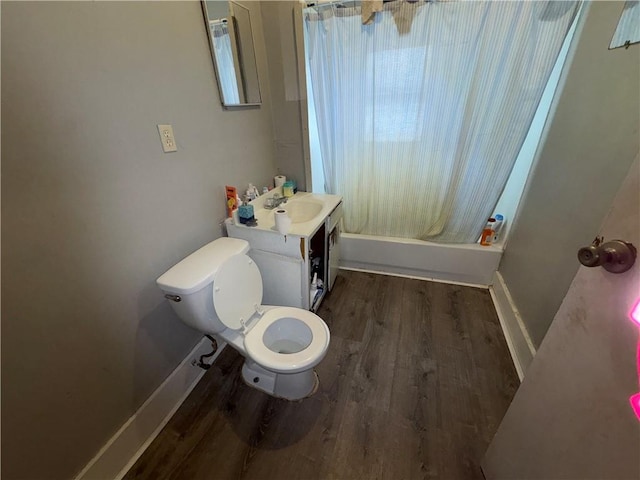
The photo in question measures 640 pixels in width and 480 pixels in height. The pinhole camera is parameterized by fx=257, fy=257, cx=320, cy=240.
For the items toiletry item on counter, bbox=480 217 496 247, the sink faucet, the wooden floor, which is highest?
the sink faucet

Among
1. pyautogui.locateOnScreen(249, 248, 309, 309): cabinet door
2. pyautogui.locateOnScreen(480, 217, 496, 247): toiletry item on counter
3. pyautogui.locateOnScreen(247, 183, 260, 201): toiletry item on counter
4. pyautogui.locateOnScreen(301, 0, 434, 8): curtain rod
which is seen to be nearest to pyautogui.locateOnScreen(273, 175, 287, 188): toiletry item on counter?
pyautogui.locateOnScreen(247, 183, 260, 201): toiletry item on counter

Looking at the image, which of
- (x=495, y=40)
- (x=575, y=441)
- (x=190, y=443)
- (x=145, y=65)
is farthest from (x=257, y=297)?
(x=495, y=40)

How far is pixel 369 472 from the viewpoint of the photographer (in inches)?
42.4

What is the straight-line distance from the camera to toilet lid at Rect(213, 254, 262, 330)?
3.75 feet

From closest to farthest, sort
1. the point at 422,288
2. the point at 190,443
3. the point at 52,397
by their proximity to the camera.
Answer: the point at 52,397, the point at 190,443, the point at 422,288

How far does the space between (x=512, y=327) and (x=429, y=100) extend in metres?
1.56

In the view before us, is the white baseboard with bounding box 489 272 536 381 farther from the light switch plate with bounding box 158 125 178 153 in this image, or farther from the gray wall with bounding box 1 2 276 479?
the light switch plate with bounding box 158 125 178 153

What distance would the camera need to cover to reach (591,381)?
1.86 ft

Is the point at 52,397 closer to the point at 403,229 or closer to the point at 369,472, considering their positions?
the point at 369,472

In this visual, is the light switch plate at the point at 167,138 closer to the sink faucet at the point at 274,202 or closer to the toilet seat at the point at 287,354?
the sink faucet at the point at 274,202

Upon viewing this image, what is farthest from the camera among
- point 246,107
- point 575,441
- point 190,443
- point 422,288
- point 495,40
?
point 422,288

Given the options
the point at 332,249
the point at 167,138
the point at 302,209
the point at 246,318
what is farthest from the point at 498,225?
the point at 167,138

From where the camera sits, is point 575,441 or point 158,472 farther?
point 158,472

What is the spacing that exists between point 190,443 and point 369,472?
2.66 ft
